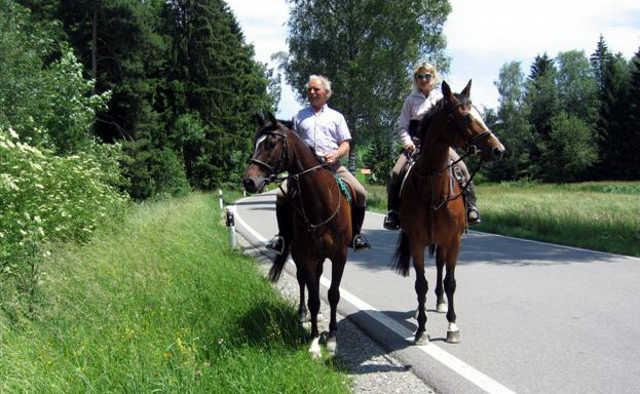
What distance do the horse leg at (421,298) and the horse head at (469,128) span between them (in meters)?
1.30

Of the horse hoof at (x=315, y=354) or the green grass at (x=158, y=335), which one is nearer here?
the green grass at (x=158, y=335)

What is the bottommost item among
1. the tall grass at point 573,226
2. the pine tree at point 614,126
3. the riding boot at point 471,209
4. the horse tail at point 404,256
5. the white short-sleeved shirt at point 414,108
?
the tall grass at point 573,226

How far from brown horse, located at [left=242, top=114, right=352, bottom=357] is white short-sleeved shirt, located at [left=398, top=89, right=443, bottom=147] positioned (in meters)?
1.16

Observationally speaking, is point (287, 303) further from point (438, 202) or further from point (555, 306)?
point (555, 306)

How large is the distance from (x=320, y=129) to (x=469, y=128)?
1534 mm

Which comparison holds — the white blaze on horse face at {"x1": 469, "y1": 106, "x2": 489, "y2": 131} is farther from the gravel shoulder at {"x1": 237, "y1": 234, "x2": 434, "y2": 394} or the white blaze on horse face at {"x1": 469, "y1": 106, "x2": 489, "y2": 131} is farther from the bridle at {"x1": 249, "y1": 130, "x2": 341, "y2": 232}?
the gravel shoulder at {"x1": 237, "y1": 234, "x2": 434, "y2": 394}

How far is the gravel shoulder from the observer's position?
4077 mm

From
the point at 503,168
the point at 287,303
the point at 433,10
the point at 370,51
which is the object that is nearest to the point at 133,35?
the point at 370,51

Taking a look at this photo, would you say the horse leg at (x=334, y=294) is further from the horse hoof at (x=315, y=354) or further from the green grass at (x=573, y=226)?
the green grass at (x=573, y=226)

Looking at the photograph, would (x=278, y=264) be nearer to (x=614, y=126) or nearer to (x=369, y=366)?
(x=369, y=366)

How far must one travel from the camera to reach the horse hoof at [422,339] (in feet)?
16.5

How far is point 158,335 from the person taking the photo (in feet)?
15.6

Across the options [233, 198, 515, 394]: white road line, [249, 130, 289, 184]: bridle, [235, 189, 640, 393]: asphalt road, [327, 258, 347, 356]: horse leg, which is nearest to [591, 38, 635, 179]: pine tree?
[235, 189, 640, 393]: asphalt road

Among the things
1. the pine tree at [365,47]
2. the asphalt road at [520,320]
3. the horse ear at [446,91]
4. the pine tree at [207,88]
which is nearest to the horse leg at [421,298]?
the asphalt road at [520,320]
